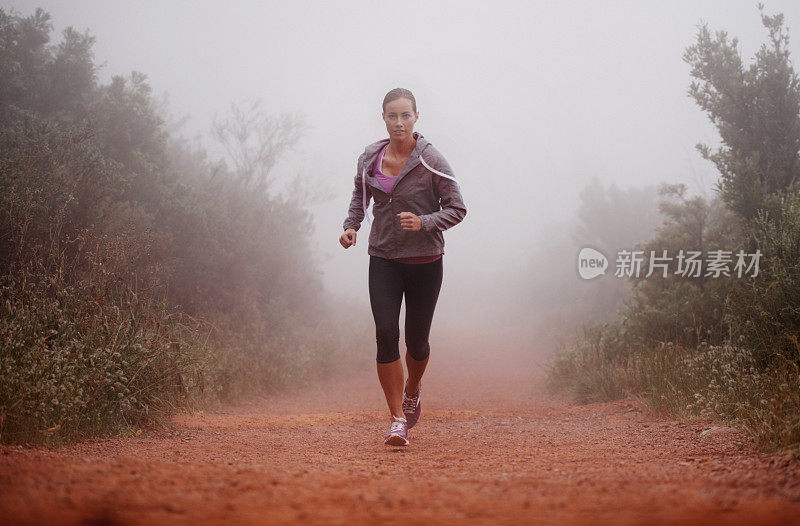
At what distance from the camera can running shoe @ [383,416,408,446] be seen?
388 cm

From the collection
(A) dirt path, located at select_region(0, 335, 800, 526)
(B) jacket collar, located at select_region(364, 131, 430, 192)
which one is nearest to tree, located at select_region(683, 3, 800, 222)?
(A) dirt path, located at select_region(0, 335, 800, 526)

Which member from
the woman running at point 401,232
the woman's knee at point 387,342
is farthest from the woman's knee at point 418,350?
the woman's knee at point 387,342

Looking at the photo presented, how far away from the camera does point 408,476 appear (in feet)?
8.43

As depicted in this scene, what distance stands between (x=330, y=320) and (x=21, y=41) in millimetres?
9022

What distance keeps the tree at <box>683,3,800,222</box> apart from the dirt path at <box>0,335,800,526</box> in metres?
3.81

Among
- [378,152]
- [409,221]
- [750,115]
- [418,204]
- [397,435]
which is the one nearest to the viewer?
[409,221]

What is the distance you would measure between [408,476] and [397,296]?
62.3 inches

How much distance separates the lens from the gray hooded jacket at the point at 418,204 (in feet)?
12.8

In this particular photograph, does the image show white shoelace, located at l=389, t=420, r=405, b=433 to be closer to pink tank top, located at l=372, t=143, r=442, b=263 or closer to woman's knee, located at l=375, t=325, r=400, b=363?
woman's knee, located at l=375, t=325, r=400, b=363

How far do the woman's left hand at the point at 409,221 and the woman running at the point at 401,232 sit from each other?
5.2 inches

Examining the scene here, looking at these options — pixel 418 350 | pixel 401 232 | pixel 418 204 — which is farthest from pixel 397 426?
pixel 418 204
